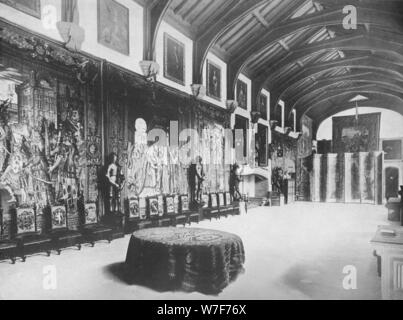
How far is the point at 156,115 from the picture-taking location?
30.2 ft

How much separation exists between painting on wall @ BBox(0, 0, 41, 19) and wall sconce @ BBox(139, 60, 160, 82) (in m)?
2.88

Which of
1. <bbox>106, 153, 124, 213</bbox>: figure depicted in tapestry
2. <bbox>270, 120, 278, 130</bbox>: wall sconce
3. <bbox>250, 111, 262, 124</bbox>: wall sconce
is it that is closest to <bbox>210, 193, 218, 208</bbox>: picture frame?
<bbox>106, 153, 124, 213</bbox>: figure depicted in tapestry

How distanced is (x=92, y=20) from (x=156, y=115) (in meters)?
2.90

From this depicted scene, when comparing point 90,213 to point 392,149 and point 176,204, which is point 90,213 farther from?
→ point 392,149

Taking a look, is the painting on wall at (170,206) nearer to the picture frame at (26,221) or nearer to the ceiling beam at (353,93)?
the picture frame at (26,221)

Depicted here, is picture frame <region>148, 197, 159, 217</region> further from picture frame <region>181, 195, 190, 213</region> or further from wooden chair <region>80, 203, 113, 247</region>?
wooden chair <region>80, 203, 113, 247</region>

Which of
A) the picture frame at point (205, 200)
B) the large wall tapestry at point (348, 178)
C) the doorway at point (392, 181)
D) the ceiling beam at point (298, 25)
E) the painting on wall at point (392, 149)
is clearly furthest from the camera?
the doorway at point (392, 181)

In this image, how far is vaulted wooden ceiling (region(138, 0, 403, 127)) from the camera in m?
9.70

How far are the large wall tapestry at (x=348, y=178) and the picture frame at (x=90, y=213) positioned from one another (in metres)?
15.0

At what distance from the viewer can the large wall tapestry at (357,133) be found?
18453 mm

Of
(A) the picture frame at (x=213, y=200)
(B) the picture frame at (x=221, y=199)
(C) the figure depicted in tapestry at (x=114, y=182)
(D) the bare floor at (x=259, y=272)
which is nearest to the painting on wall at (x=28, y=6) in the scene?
(C) the figure depicted in tapestry at (x=114, y=182)
